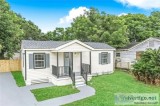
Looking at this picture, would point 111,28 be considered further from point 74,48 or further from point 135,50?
point 74,48

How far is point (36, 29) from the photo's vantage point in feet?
131

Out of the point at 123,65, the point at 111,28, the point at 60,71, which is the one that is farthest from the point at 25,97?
the point at 111,28

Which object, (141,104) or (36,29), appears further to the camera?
(36,29)

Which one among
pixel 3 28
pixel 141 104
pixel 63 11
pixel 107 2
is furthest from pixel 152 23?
pixel 141 104

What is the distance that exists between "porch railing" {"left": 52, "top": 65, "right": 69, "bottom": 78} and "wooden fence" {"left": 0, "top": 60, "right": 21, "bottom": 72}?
882 centimetres

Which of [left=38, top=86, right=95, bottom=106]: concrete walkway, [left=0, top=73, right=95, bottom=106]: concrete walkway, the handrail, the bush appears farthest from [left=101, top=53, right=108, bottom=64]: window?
[left=38, top=86, right=95, bottom=106]: concrete walkway

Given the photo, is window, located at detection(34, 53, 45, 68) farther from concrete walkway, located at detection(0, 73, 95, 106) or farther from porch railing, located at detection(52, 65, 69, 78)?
concrete walkway, located at detection(0, 73, 95, 106)

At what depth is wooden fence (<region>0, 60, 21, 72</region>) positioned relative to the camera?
23.4m

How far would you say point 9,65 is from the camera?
77.8ft

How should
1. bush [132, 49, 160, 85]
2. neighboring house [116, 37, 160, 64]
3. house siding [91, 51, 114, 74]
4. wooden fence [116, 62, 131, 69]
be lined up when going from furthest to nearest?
neighboring house [116, 37, 160, 64], wooden fence [116, 62, 131, 69], house siding [91, 51, 114, 74], bush [132, 49, 160, 85]

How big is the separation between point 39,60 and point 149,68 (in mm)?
8899

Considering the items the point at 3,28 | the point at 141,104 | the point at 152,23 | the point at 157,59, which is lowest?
the point at 141,104

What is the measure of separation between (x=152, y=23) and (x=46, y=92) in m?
29.8

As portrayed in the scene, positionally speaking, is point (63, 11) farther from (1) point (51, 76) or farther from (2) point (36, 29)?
(1) point (51, 76)
